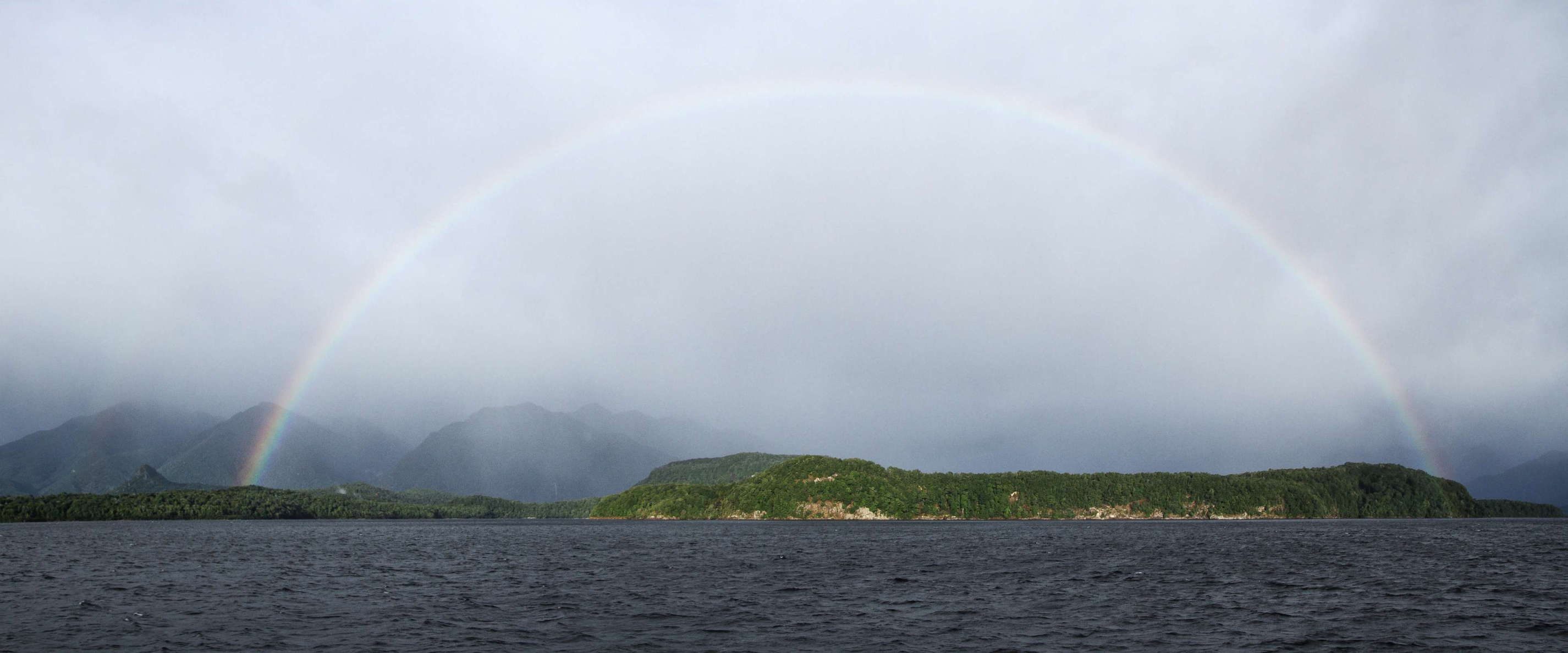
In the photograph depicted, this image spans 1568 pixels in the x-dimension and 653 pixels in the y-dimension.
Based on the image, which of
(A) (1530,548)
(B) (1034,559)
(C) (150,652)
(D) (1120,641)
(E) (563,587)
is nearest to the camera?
(C) (150,652)

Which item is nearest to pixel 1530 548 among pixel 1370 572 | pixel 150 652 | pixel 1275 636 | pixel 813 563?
pixel 1370 572

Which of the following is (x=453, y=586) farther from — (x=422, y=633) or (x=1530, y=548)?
(x=1530, y=548)

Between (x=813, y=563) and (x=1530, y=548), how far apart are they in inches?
4864

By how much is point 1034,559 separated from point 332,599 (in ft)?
256

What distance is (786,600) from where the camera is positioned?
6231cm

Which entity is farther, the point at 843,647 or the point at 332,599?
the point at 332,599

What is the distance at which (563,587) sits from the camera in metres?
71.9

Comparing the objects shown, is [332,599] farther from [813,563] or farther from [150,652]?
[813,563]

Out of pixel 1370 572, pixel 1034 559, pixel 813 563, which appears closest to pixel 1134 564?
pixel 1034 559

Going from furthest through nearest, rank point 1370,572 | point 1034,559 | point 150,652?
point 1034,559
point 1370,572
point 150,652

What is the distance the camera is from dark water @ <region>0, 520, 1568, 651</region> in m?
44.6

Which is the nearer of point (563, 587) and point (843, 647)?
point (843, 647)

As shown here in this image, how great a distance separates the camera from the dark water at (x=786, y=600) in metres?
44.6

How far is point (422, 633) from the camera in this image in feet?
150
